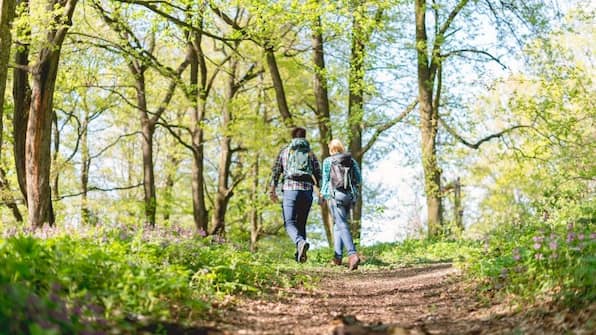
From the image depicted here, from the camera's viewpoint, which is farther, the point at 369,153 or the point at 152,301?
the point at 369,153

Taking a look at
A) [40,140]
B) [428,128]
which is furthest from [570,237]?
[428,128]

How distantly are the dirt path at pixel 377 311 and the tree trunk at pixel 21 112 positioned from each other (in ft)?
25.6

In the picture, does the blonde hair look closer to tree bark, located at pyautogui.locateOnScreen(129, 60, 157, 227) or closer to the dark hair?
the dark hair

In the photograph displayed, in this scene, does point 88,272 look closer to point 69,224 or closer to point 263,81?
point 69,224

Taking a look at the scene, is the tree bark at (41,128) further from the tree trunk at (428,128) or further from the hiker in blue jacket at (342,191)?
the tree trunk at (428,128)

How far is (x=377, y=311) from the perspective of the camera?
19.8 ft

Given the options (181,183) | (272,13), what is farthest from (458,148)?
(181,183)

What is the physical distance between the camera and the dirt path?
466 centimetres

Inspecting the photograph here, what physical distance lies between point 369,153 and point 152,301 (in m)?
24.6

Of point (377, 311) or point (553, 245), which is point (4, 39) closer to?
point (377, 311)

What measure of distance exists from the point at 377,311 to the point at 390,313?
0.60 feet

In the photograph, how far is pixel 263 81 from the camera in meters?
28.0

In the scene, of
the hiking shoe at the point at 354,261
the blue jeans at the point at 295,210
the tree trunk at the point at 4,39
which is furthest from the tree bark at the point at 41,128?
the hiking shoe at the point at 354,261

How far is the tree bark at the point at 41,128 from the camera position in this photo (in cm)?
1216
